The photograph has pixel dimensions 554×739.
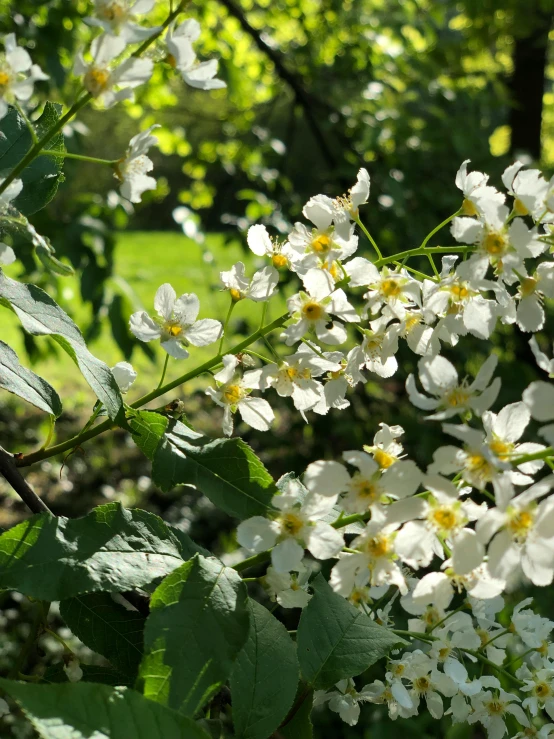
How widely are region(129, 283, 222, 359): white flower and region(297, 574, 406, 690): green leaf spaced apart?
1.17ft

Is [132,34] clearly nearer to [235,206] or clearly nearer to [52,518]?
[52,518]

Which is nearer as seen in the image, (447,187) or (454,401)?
(454,401)

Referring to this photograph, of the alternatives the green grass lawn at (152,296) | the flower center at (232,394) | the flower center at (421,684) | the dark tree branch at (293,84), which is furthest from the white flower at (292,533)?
the dark tree branch at (293,84)

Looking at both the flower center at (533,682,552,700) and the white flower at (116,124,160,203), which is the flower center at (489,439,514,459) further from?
the white flower at (116,124,160,203)

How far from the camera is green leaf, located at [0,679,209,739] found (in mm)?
680

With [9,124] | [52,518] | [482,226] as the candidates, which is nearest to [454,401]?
[482,226]

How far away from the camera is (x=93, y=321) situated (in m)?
3.24

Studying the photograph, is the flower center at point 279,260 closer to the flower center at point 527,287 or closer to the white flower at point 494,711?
the flower center at point 527,287

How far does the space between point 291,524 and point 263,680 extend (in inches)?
7.3

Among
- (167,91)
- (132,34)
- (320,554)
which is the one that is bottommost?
(167,91)

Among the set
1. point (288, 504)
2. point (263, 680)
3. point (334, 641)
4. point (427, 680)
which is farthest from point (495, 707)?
point (288, 504)

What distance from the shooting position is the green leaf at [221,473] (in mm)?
909

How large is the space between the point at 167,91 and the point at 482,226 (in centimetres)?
495

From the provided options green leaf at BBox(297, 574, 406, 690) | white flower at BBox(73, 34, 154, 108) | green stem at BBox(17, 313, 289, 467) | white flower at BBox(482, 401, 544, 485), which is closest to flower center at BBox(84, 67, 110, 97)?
white flower at BBox(73, 34, 154, 108)
